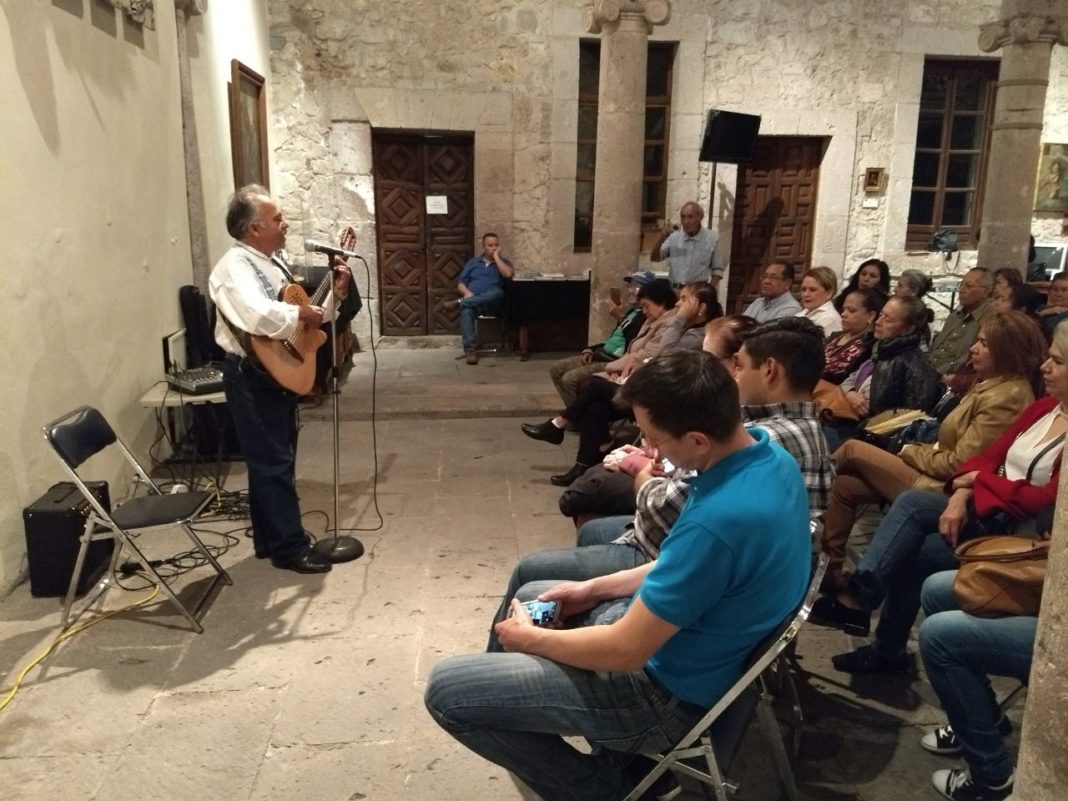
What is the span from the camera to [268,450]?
368 cm

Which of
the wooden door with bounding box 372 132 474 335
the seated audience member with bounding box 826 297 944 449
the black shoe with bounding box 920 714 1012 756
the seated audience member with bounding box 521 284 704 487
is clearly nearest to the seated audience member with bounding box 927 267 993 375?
the seated audience member with bounding box 826 297 944 449

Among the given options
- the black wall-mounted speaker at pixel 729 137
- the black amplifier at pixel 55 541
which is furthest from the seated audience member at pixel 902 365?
the black wall-mounted speaker at pixel 729 137

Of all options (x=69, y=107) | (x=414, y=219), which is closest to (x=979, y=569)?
(x=69, y=107)

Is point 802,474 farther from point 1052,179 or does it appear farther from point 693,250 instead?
point 1052,179

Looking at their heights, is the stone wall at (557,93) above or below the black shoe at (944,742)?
above

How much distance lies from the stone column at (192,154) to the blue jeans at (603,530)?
4.24m

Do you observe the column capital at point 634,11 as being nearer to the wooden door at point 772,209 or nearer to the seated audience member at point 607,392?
the seated audience member at point 607,392

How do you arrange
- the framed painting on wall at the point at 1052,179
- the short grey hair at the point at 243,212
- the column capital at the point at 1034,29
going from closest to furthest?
1. the short grey hair at the point at 243,212
2. the column capital at the point at 1034,29
3. the framed painting on wall at the point at 1052,179

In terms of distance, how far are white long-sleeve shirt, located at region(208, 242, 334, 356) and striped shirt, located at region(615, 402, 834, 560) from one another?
1.72 metres

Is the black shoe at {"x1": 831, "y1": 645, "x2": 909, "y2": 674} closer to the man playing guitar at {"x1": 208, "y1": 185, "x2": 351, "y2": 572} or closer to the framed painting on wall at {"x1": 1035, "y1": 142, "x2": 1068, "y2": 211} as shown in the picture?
the man playing guitar at {"x1": 208, "y1": 185, "x2": 351, "y2": 572}

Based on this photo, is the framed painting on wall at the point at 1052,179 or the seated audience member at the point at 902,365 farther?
A: the framed painting on wall at the point at 1052,179

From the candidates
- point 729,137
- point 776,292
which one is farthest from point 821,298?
point 729,137

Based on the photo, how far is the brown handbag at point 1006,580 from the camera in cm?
219

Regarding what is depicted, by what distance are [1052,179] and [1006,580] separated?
32.0ft
